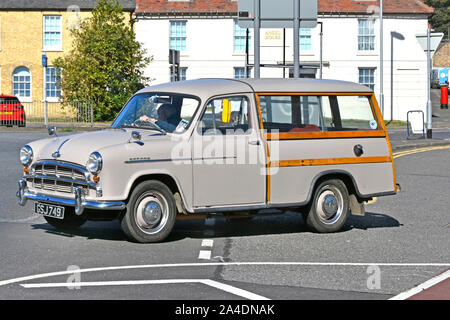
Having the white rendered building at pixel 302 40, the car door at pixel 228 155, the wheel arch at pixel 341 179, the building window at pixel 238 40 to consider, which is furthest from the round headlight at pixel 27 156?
the building window at pixel 238 40

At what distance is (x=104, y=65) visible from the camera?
4138 centimetres

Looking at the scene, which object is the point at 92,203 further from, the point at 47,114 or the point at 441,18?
the point at 441,18

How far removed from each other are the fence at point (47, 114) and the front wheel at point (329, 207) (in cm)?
2824

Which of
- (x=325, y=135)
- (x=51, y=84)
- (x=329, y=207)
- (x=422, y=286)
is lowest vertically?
(x=422, y=286)

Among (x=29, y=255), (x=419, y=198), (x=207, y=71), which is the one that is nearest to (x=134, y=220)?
(x=29, y=255)

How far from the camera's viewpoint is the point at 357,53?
45.8 metres

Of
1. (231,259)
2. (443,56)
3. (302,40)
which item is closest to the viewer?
(231,259)

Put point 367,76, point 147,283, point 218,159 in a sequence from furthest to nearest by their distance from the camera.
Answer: point 367,76 < point 218,159 < point 147,283

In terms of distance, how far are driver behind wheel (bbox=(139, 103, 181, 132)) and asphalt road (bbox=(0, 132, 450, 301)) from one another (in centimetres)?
132

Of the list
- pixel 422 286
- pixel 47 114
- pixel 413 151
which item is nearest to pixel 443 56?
pixel 47 114

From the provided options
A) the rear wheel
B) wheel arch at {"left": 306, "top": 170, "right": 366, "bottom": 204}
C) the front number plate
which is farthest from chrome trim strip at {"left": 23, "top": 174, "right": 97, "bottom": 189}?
wheel arch at {"left": 306, "top": 170, "right": 366, "bottom": 204}

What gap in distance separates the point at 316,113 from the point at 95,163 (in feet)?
9.86

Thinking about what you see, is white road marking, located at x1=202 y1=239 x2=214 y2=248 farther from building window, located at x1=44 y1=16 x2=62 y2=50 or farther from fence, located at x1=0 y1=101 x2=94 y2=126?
building window, located at x1=44 y1=16 x2=62 y2=50

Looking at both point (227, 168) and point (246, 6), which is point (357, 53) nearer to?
point (246, 6)
